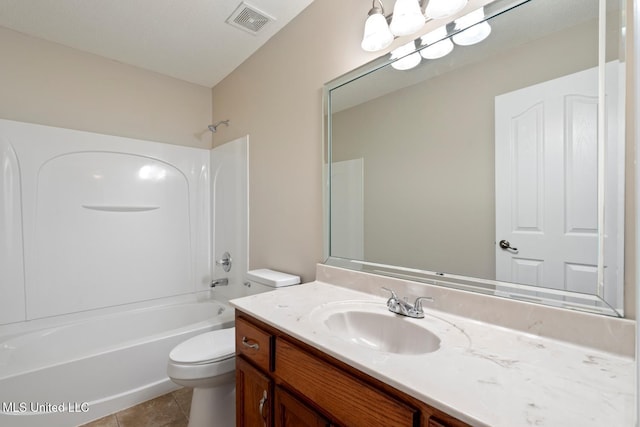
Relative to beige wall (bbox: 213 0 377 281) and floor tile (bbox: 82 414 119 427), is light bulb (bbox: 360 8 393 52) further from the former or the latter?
floor tile (bbox: 82 414 119 427)

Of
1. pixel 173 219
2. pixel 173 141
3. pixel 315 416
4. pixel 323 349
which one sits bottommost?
pixel 315 416

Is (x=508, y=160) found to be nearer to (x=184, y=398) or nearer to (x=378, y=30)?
(x=378, y=30)

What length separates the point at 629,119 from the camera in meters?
0.75

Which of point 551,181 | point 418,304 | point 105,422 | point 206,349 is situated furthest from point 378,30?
point 105,422

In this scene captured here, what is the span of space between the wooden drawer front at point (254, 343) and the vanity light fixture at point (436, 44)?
1.26 metres

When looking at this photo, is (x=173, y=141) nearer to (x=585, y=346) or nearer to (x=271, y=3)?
(x=271, y=3)

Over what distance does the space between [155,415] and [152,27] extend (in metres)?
2.49

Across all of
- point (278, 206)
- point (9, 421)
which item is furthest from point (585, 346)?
point (9, 421)

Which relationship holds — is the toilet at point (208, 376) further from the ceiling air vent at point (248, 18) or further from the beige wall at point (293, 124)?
the ceiling air vent at point (248, 18)

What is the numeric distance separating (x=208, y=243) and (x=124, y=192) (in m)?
0.82

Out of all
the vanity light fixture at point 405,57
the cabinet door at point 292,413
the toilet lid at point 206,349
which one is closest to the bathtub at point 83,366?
the toilet lid at point 206,349

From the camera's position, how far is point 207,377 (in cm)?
141

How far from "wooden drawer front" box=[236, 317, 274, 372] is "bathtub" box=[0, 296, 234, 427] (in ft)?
3.07

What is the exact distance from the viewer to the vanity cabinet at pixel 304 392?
0.65 meters
